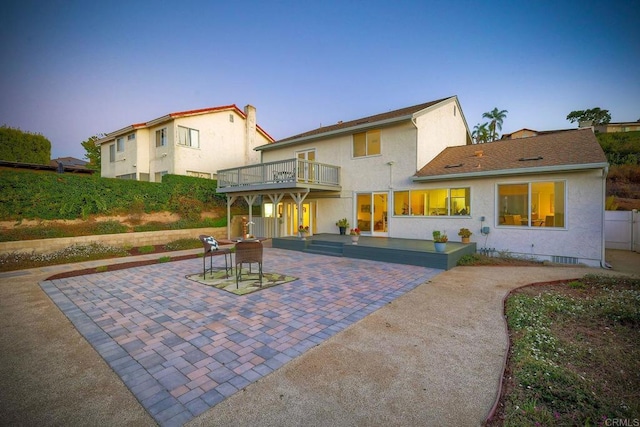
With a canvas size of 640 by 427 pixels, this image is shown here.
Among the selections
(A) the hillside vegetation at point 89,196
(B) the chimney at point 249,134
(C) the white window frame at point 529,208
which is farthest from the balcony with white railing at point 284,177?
(C) the white window frame at point 529,208

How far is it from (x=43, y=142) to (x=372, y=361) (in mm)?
28231

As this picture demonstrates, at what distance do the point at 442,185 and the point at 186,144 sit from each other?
52.2 feet

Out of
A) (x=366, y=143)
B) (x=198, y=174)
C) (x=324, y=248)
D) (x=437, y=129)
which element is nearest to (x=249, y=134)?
(x=198, y=174)

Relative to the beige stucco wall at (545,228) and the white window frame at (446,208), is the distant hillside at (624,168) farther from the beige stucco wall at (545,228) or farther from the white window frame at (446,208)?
the white window frame at (446,208)

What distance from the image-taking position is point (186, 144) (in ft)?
58.7

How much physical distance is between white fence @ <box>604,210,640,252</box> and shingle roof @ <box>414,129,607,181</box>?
4031 millimetres

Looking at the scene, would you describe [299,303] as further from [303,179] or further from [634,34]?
[634,34]

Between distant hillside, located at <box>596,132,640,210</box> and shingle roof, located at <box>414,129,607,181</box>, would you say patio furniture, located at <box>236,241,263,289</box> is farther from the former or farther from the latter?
distant hillside, located at <box>596,132,640,210</box>

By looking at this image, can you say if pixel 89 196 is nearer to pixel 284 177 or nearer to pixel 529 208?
pixel 284 177

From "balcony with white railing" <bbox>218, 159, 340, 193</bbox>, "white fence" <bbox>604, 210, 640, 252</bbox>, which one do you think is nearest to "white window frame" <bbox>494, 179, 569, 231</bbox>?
"white fence" <bbox>604, 210, 640, 252</bbox>

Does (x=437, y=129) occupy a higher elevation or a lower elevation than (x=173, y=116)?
lower

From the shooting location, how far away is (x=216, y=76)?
1983cm

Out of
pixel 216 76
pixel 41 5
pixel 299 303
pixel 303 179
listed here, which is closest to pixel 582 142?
pixel 303 179

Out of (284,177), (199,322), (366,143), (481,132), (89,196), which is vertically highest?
(481,132)
